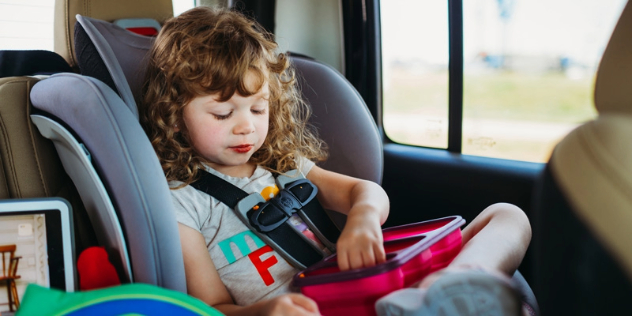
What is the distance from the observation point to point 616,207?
48 centimetres

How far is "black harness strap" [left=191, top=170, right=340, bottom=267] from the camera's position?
1.09 m

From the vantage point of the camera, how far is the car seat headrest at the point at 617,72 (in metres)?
0.54

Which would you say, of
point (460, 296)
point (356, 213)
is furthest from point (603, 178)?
point (356, 213)

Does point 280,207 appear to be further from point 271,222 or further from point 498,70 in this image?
point 498,70

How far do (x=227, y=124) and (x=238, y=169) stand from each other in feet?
0.63

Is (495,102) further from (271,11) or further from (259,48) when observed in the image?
(259,48)

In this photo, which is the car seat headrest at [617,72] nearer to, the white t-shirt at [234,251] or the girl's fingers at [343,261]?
the girl's fingers at [343,261]

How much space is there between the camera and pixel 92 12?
1.40 m

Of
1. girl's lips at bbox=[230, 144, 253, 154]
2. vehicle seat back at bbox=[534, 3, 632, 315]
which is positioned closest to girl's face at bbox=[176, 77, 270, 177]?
girl's lips at bbox=[230, 144, 253, 154]

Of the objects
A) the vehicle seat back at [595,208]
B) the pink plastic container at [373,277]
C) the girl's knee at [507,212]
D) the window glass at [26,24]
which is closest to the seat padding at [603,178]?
the vehicle seat back at [595,208]

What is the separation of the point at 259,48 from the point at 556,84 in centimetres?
108

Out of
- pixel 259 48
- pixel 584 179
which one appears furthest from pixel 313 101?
pixel 584 179

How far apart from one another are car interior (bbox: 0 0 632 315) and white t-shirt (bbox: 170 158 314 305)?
186 millimetres

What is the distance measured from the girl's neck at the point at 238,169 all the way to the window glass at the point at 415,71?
32.7 inches
